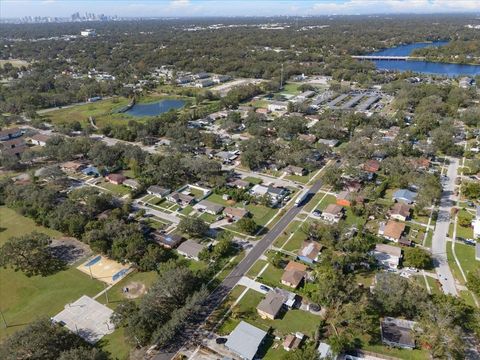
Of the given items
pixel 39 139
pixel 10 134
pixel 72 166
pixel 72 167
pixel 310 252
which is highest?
pixel 10 134

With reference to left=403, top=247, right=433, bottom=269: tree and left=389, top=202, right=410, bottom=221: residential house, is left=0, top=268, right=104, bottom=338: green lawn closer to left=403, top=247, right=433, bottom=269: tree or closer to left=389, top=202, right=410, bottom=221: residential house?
left=403, top=247, right=433, bottom=269: tree

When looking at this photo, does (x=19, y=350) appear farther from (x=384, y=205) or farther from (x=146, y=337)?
(x=384, y=205)

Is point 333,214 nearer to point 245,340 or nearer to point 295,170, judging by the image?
point 295,170

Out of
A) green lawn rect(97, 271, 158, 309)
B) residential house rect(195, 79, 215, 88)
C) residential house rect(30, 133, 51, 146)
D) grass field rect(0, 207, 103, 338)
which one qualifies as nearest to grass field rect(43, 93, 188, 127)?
residential house rect(30, 133, 51, 146)

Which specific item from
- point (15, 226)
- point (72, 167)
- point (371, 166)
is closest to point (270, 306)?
point (371, 166)

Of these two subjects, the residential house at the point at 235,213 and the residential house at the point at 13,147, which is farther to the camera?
the residential house at the point at 13,147

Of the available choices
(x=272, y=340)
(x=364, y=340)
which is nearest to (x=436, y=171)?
(x=364, y=340)

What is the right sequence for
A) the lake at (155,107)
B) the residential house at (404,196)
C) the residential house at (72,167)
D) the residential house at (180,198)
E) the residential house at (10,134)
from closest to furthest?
the residential house at (404,196) < the residential house at (180,198) < the residential house at (72,167) < the residential house at (10,134) < the lake at (155,107)

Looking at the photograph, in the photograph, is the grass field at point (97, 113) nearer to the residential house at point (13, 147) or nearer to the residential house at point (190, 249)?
the residential house at point (13, 147)

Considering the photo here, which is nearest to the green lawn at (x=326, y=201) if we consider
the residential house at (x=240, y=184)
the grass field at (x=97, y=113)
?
the residential house at (x=240, y=184)
